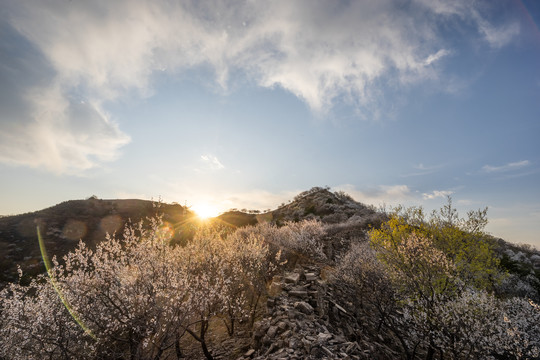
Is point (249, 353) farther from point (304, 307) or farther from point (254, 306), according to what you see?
point (254, 306)

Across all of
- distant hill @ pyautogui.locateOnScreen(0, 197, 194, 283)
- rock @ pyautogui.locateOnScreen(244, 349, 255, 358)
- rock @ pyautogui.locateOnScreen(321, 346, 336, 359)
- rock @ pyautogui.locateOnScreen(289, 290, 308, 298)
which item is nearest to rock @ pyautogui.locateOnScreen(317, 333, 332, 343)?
rock @ pyautogui.locateOnScreen(321, 346, 336, 359)

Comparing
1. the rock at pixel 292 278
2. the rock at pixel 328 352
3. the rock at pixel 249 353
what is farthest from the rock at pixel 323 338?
the rock at pixel 292 278

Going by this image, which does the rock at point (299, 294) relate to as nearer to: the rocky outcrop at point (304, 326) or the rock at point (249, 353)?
the rocky outcrop at point (304, 326)

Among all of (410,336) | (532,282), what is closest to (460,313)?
(410,336)

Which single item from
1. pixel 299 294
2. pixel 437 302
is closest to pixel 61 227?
pixel 299 294

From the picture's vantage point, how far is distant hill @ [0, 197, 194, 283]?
3203 cm

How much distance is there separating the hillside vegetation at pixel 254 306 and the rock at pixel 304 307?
0.05 m

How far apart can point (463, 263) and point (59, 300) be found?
23918 millimetres

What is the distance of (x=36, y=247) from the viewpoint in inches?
1374

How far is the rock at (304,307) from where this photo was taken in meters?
11.2

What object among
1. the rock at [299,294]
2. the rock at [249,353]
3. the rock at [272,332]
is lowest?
the rock at [249,353]

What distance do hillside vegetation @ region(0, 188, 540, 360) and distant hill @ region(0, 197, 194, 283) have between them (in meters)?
17.4

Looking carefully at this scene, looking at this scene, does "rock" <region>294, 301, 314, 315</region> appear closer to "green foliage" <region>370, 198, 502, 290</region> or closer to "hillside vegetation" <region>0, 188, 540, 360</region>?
Result: "hillside vegetation" <region>0, 188, 540, 360</region>

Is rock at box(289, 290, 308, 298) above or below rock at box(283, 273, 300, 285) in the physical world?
below
